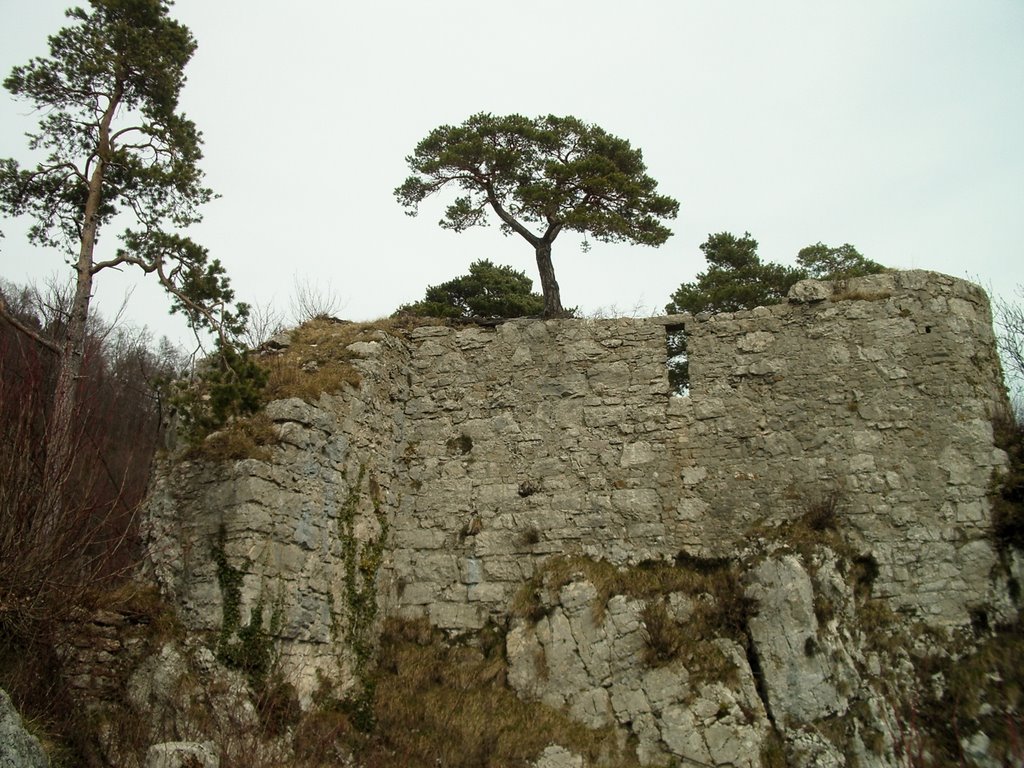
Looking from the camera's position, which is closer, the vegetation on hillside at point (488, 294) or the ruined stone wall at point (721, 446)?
the ruined stone wall at point (721, 446)

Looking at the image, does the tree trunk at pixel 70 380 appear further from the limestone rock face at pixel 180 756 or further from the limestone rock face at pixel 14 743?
the limestone rock face at pixel 180 756

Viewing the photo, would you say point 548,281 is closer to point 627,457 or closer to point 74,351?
point 627,457

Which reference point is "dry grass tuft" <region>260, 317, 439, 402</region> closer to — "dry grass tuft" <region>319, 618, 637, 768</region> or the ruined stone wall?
the ruined stone wall

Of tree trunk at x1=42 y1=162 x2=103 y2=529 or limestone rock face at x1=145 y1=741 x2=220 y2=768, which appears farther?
tree trunk at x1=42 y1=162 x2=103 y2=529

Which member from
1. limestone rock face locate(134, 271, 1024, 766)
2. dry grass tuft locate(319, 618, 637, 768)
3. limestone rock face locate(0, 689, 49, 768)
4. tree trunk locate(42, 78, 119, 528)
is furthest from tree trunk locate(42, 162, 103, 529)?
dry grass tuft locate(319, 618, 637, 768)

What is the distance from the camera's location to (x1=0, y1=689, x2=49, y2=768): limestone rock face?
246 inches

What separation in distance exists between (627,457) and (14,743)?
7.44 meters

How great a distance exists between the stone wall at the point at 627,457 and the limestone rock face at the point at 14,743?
289 cm

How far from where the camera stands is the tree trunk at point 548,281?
606 inches

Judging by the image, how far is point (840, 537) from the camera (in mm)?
10336

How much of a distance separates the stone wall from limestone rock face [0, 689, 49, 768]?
2.89 m

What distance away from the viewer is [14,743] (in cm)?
637

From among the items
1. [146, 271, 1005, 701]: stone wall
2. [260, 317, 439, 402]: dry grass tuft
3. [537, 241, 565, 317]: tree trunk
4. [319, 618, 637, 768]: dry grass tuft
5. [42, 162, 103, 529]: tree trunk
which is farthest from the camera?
[537, 241, 565, 317]: tree trunk

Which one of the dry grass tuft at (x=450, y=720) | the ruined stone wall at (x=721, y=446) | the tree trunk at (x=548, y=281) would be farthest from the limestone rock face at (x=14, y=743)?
the tree trunk at (x=548, y=281)
